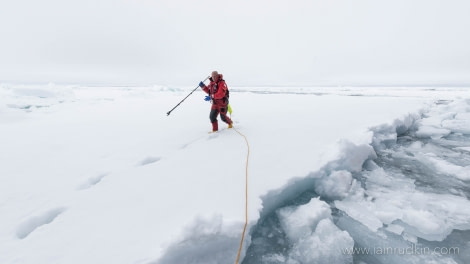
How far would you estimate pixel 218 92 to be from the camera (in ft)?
17.9

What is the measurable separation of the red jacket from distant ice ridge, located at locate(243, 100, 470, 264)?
2.89 metres

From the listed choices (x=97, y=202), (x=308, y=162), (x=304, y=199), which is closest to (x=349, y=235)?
(x=304, y=199)

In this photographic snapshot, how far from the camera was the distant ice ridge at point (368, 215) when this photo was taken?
89.7 inches

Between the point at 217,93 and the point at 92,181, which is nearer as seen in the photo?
the point at 92,181

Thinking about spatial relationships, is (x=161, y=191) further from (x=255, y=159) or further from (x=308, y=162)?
(x=308, y=162)

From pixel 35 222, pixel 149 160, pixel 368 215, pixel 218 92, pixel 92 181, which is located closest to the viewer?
pixel 35 222

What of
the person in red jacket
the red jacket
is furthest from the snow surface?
the red jacket

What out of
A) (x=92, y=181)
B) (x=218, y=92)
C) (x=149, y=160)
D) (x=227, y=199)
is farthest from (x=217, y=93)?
(x=227, y=199)

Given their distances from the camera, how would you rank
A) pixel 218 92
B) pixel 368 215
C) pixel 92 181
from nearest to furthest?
pixel 368 215 < pixel 92 181 < pixel 218 92

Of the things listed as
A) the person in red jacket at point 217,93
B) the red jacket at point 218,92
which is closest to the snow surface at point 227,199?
the person in red jacket at point 217,93

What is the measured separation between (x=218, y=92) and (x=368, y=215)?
12.6ft

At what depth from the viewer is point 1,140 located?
5.52 m

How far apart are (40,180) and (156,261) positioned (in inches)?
106

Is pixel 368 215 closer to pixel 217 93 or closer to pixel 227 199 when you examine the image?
pixel 227 199
